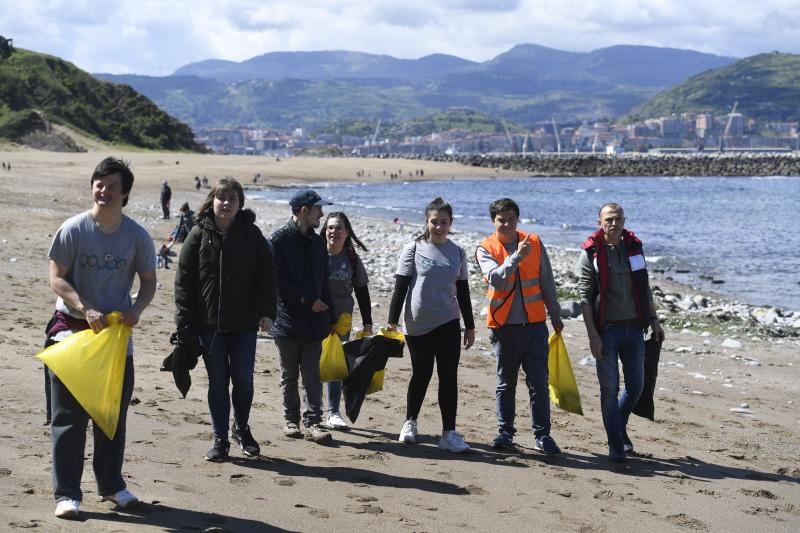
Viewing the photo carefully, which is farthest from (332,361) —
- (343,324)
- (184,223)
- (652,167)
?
(652,167)

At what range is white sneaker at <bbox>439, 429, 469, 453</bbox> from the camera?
285 inches

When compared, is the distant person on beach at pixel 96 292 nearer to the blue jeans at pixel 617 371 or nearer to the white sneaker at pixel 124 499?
the white sneaker at pixel 124 499

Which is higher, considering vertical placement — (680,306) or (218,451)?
(218,451)

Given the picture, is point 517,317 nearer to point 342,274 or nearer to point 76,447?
point 342,274

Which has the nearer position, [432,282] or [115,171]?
[115,171]

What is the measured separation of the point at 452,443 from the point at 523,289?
47.9 inches

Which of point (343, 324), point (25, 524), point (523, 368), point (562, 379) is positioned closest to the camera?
point (25, 524)

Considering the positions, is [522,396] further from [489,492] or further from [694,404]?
[489,492]

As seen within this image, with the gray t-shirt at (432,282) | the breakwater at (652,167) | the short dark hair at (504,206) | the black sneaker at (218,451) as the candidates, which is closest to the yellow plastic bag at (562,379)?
the gray t-shirt at (432,282)

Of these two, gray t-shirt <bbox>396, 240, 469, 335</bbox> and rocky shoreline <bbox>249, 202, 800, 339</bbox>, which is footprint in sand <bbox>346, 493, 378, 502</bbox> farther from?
rocky shoreline <bbox>249, 202, 800, 339</bbox>

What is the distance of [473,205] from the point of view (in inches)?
2249

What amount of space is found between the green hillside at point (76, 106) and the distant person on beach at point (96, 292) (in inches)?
3082

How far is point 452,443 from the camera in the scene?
7.26 m

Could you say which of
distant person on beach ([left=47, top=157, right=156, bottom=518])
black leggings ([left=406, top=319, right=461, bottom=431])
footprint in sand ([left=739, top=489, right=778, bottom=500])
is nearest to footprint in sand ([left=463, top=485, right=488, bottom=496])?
black leggings ([left=406, top=319, right=461, bottom=431])
